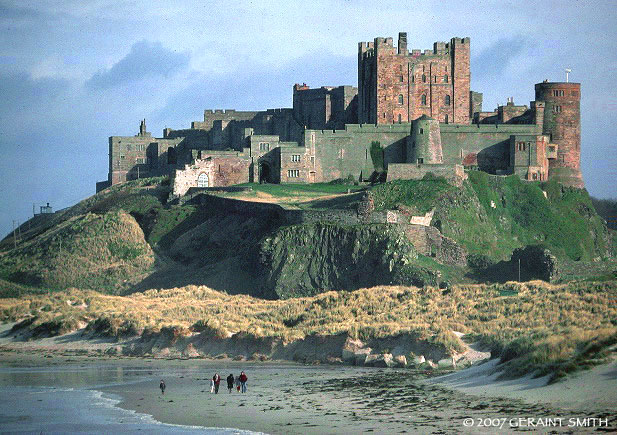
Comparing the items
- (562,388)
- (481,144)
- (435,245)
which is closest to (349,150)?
(481,144)

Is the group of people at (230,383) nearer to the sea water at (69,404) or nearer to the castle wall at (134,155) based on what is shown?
the sea water at (69,404)

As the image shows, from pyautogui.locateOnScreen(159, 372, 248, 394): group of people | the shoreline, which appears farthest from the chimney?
the shoreline

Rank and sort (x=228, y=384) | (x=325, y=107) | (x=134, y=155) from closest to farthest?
(x=228, y=384)
(x=325, y=107)
(x=134, y=155)

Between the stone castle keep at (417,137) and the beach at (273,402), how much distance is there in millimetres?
49603

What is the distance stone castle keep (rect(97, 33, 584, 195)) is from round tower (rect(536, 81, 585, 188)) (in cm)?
9

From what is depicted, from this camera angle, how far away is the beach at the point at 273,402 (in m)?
35.2

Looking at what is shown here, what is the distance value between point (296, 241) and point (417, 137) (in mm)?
22836

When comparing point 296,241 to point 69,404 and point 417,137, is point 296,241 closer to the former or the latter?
point 417,137

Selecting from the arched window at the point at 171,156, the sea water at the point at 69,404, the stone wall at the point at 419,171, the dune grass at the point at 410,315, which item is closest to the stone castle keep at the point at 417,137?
the stone wall at the point at 419,171

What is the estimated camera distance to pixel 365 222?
84.6 metres

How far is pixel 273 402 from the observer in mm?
40844

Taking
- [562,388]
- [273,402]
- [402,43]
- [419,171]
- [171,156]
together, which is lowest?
[273,402]

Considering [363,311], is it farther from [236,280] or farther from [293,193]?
[293,193]

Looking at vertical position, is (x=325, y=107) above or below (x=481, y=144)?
above
